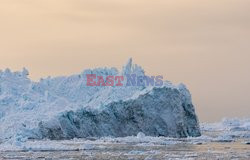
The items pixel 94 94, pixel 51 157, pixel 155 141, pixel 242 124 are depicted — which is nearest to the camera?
pixel 51 157

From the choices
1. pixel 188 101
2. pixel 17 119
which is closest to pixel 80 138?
pixel 17 119

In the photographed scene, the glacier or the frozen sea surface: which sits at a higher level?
the glacier

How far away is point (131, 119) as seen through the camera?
43.5 meters

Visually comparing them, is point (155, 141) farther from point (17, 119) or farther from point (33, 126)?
point (17, 119)

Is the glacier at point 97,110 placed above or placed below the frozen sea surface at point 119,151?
above

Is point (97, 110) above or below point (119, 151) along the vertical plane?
above

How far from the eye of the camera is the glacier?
40.8 meters

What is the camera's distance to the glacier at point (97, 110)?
40.8 m

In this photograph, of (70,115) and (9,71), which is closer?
(70,115)

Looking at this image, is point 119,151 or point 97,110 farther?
point 97,110

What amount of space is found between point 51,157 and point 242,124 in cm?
4399

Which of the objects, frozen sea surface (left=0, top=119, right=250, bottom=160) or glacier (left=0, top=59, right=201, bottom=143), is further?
glacier (left=0, top=59, right=201, bottom=143)

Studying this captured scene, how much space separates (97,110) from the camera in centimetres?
4266

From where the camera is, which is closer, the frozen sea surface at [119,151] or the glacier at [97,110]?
the frozen sea surface at [119,151]
